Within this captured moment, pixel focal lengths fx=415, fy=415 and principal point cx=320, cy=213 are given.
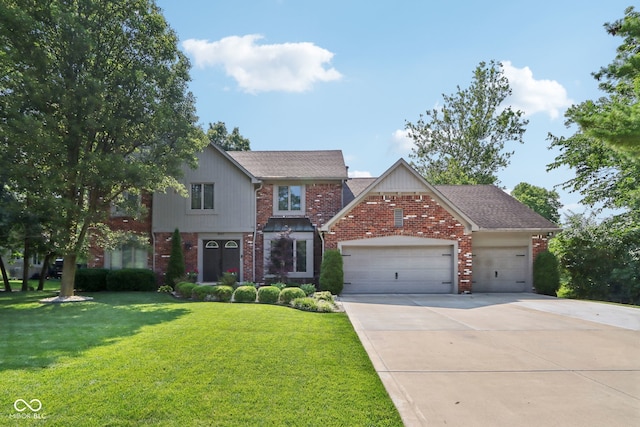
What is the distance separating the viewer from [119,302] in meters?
13.6

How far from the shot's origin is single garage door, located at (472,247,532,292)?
59.1 feet

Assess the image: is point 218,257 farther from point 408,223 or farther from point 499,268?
point 499,268

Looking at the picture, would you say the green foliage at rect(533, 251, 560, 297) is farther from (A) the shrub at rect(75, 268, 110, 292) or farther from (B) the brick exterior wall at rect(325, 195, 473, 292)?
(A) the shrub at rect(75, 268, 110, 292)

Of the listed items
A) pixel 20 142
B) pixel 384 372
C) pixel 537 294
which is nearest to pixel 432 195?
pixel 537 294

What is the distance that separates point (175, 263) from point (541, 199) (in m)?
47.4

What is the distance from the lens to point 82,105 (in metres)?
13.2

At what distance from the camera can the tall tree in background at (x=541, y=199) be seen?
4991 centimetres

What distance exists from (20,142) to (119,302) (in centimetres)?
577

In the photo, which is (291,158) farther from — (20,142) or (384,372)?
(384,372)

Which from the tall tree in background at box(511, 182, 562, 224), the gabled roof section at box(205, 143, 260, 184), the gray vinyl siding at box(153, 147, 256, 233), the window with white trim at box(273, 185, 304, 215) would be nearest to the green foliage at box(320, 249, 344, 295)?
the window with white trim at box(273, 185, 304, 215)

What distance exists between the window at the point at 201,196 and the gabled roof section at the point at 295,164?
85.0 inches

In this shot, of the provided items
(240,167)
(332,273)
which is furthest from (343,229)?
(240,167)

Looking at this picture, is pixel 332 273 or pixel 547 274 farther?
pixel 547 274

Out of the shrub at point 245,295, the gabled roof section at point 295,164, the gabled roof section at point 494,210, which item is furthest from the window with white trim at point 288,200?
the gabled roof section at point 494,210
